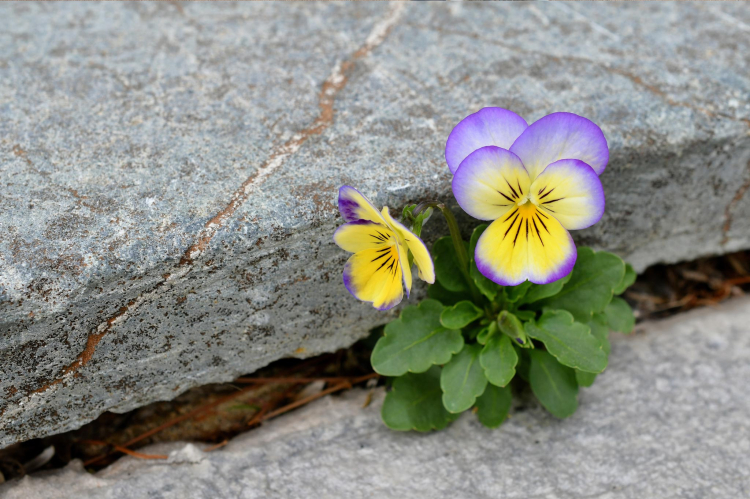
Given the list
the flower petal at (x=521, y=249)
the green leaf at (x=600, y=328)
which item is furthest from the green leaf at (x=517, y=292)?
the flower petal at (x=521, y=249)

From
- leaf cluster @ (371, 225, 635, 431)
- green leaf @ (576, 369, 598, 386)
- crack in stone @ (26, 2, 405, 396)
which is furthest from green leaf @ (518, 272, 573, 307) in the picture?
crack in stone @ (26, 2, 405, 396)

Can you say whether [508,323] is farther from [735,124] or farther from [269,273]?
[735,124]

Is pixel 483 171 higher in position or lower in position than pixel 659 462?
higher

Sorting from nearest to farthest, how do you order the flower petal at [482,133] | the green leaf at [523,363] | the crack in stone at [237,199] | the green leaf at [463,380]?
the flower petal at [482,133]
the crack in stone at [237,199]
the green leaf at [463,380]
the green leaf at [523,363]

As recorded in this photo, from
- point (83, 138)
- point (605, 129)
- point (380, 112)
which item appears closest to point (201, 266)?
point (83, 138)

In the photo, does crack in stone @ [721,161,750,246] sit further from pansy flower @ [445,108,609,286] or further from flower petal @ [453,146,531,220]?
flower petal @ [453,146,531,220]

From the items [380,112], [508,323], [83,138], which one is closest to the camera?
[508,323]

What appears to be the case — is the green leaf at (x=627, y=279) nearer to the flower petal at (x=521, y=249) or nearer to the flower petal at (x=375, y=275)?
the flower petal at (x=521, y=249)
